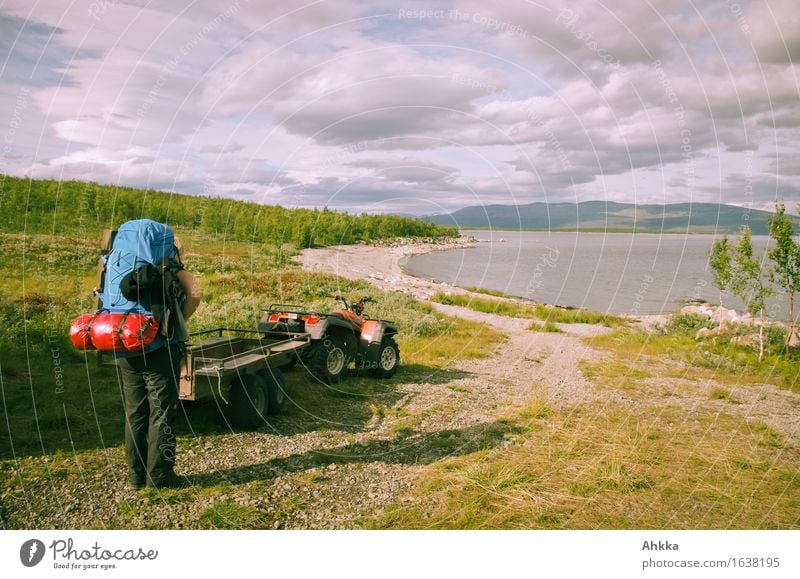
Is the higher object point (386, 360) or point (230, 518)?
point (386, 360)

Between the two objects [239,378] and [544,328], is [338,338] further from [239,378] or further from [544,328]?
[544,328]

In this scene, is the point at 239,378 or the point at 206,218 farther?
the point at 206,218

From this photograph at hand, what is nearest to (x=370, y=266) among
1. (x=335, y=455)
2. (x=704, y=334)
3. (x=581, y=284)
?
(x=704, y=334)

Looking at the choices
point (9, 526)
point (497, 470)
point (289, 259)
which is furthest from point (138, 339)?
point (289, 259)

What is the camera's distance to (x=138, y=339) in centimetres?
433

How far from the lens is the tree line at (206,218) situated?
2831 cm

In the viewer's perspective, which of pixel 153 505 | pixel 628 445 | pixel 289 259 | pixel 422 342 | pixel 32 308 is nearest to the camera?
pixel 153 505

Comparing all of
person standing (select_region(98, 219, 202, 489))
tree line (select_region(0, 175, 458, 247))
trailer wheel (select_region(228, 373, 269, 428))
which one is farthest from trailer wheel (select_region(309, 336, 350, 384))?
tree line (select_region(0, 175, 458, 247))

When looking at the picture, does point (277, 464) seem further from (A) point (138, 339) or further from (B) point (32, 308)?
(B) point (32, 308)

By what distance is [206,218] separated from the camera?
3619cm

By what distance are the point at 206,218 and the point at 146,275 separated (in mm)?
34085

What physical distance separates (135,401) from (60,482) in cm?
100

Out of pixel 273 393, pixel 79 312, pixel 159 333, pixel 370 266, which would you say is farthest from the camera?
pixel 370 266
